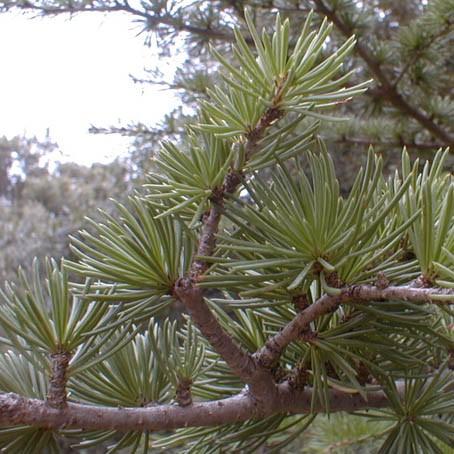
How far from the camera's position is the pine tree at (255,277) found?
243mm

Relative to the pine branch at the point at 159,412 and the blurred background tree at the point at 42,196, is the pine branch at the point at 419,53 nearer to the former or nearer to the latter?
the pine branch at the point at 159,412

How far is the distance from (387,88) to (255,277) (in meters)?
0.78

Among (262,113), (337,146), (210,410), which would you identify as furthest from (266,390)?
(337,146)

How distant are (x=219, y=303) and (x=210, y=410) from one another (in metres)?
0.06

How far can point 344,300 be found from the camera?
0.24 m

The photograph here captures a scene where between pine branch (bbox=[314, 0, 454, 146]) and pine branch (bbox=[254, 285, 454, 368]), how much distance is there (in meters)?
0.69

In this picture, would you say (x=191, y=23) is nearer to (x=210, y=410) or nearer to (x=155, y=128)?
(x=155, y=128)

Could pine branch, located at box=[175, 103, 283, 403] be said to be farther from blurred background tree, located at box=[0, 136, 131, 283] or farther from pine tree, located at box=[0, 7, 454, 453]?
blurred background tree, located at box=[0, 136, 131, 283]

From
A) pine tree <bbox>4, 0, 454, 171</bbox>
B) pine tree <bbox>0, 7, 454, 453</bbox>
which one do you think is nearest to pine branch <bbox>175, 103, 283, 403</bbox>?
pine tree <bbox>0, 7, 454, 453</bbox>

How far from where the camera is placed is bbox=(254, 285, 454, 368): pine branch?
0.21 metres

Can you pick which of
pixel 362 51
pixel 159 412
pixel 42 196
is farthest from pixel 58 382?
pixel 42 196

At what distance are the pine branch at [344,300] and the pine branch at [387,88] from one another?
69cm

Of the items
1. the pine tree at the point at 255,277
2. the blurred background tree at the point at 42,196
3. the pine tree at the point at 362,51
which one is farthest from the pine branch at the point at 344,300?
the blurred background tree at the point at 42,196

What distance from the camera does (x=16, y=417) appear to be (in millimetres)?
250
